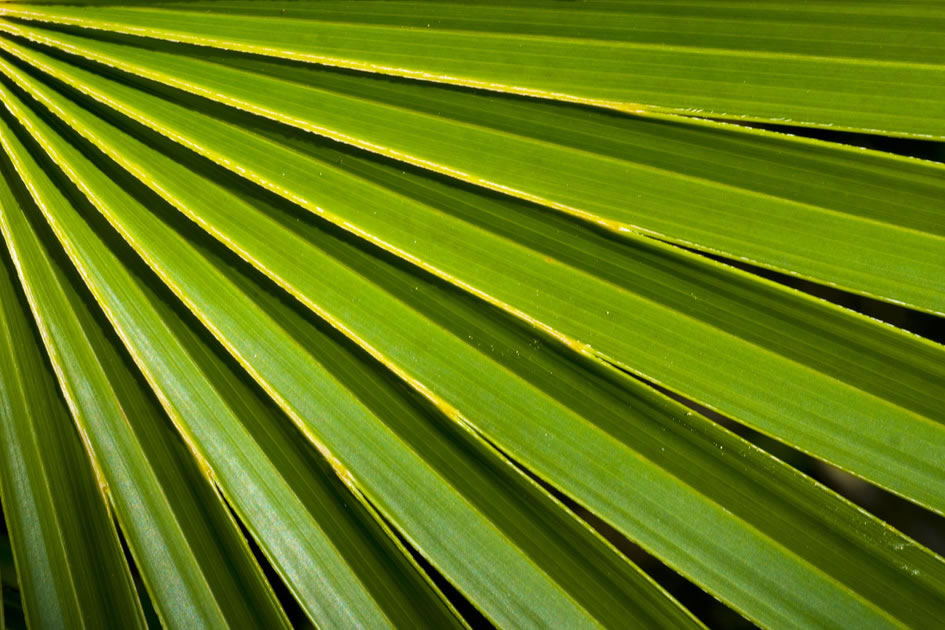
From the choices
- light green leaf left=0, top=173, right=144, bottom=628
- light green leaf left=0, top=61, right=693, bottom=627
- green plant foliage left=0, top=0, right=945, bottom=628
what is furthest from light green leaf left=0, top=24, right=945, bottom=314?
light green leaf left=0, top=173, right=144, bottom=628

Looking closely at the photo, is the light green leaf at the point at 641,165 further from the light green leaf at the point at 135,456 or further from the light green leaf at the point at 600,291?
the light green leaf at the point at 135,456

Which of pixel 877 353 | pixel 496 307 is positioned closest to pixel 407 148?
pixel 496 307

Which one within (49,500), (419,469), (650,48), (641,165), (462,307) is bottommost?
(49,500)

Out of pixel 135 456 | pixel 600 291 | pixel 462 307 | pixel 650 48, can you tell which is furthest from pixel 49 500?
pixel 650 48

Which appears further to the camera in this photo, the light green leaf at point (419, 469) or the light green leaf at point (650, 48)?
the light green leaf at point (419, 469)

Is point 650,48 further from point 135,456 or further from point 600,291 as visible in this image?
point 135,456

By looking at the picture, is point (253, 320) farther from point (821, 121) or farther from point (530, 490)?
point (821, 121)

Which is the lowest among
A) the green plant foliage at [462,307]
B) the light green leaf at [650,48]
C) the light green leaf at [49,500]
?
the light green leaf at [49,500]

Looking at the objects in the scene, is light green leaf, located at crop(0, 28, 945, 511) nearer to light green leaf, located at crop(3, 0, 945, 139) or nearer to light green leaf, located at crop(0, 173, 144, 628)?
light green leaf, located at crop(3, 0, 945, 139)

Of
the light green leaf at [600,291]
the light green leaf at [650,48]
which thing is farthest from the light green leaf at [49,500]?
the light green leaf at [650,48]
